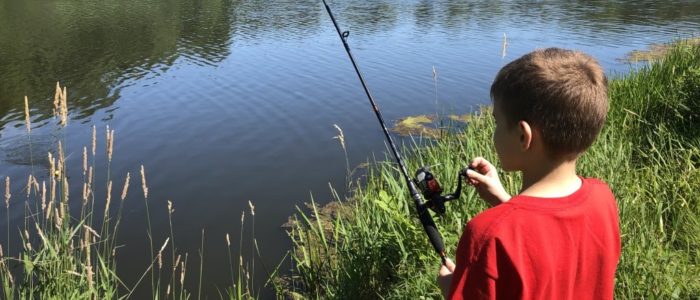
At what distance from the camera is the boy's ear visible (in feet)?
5.13

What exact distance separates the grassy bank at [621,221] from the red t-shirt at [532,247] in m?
1.73

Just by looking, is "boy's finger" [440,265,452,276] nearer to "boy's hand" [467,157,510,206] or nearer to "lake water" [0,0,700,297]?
"boy's hand" [467,157,510,206]

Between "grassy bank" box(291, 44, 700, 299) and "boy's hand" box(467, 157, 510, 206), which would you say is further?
"grassy bank" box(291, 44, 700, 299)

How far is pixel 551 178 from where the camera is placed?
1.61m

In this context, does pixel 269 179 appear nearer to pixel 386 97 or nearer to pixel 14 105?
pixel 386 97

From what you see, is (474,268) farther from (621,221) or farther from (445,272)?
(621,221)

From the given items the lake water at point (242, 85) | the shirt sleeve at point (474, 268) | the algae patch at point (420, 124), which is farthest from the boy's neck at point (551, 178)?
the algae patch at point (420, 124)

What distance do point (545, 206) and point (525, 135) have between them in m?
0.23

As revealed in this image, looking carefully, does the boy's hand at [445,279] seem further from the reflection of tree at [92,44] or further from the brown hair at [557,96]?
the reflection of tree at [92,44]

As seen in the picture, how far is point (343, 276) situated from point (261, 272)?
6.80 ft


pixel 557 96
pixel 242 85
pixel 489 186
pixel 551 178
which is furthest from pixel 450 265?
pixel 242 85

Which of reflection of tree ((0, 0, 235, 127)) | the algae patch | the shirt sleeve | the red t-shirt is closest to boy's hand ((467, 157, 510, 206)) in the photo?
the red t-shirt

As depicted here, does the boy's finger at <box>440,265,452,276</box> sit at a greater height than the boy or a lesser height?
lesser

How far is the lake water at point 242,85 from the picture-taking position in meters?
7.35
